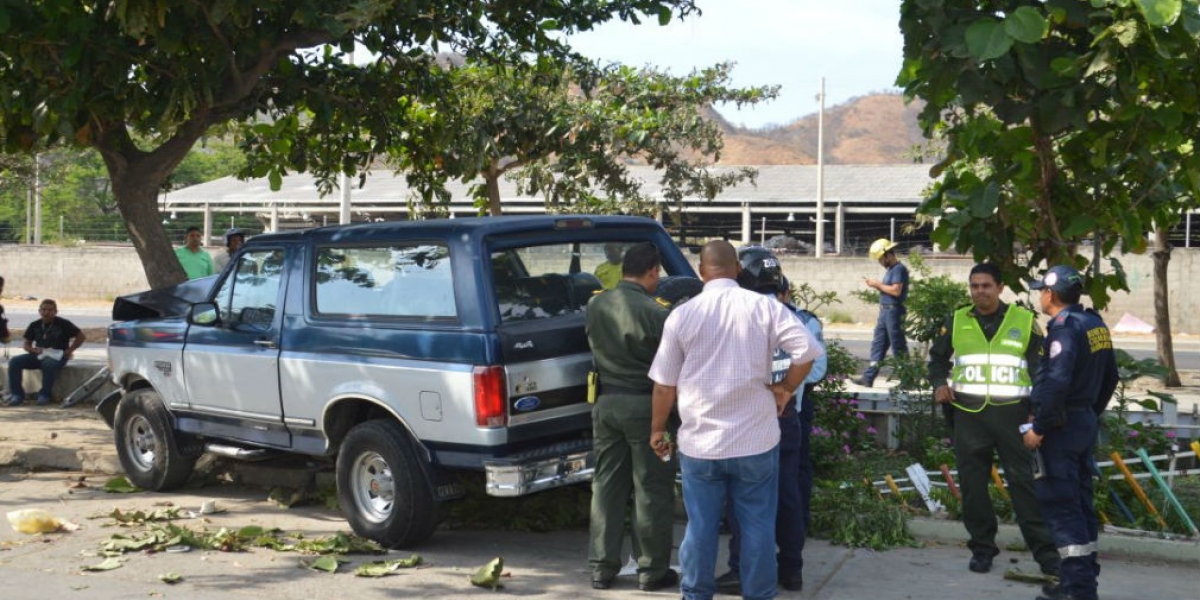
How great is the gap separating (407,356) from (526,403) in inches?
31.0

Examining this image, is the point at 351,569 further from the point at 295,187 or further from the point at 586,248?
the point at 295,187

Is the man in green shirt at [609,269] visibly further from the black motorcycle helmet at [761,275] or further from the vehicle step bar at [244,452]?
the vehicle step bar at [244,452]

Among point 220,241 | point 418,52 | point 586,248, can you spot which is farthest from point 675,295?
point 220,241

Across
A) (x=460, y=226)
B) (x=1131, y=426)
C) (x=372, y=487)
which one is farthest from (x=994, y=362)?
(x=372, y=487)

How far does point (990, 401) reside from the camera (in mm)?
6828

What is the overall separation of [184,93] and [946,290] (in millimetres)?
5745

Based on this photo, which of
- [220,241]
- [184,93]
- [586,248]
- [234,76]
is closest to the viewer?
[586,248]

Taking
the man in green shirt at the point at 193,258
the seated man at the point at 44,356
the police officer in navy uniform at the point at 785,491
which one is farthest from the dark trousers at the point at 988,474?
the seated man at the point at 44,356

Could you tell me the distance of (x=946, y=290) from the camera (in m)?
9.73

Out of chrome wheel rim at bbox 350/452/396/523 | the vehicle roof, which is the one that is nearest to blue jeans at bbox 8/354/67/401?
the vehicle roof

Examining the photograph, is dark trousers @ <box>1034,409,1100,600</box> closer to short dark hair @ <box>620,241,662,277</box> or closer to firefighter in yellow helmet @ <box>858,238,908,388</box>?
short dark hair @ <box>620,241,662,277</box>

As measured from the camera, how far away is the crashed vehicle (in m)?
7.10

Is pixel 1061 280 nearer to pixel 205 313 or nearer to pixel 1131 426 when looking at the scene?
pixel 1131 426

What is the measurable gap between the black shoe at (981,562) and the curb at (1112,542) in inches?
19.4
